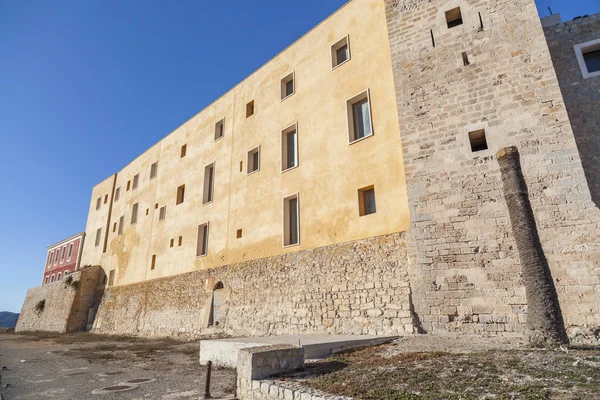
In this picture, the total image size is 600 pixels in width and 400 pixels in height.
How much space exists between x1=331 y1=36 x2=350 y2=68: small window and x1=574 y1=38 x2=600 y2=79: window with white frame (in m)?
6.96

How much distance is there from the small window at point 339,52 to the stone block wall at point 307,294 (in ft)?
22.9

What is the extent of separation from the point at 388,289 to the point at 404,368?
381 cm

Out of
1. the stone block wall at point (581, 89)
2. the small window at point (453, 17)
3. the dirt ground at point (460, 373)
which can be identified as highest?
the small window at point (453, 17)

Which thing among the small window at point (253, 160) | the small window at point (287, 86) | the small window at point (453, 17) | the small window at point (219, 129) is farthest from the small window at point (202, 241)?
the small window at point (453, 17)

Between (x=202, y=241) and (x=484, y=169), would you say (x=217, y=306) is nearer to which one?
(x=202, y=241)

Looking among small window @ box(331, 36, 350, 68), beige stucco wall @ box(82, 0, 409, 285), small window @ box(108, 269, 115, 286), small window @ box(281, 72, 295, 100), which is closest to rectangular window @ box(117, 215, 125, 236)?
small window @ box(108, 269, 115, 286)

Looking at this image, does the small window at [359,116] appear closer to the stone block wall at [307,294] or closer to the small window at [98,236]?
the stone block wall at [307,294]

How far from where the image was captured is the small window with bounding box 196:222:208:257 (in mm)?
16828

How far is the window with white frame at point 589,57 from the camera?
9594 mm

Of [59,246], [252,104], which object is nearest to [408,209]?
[252,104]

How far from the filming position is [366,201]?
10.8m

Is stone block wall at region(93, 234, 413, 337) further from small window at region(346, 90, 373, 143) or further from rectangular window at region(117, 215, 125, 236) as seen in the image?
rectangular window at region(117, 215, 125, 236)

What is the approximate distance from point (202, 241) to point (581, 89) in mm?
15545

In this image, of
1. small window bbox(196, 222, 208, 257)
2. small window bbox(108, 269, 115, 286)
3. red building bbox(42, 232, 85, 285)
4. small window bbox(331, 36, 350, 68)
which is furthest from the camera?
red building bbox(42, 232, 85, 285)
